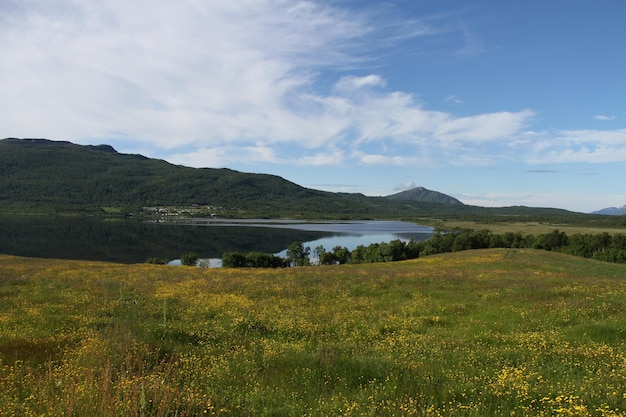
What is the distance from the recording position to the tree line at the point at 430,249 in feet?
333

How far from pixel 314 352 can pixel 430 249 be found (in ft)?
358

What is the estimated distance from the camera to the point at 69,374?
843 cm

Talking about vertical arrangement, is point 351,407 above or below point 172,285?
above

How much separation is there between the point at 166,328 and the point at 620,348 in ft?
46.9

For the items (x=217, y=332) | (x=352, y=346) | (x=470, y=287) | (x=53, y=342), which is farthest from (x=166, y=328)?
(x=470, y=287)

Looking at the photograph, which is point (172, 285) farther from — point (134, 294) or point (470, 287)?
point (470, 287)

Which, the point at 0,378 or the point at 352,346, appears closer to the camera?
the point at 0,378

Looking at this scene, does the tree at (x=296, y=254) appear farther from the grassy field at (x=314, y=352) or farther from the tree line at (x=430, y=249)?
the grassy field at (x=314, y=352)

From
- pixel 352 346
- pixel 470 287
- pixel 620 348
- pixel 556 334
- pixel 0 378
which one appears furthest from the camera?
pixel 470 287

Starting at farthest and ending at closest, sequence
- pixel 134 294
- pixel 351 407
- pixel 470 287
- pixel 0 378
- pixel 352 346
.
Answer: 1. pixel 470 287
2. pixel 134 294
3. pixel 352 346
4. pixel 0 378
5. pixel 351 407

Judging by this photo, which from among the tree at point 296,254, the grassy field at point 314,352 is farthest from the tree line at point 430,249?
the grassy field at point 314,352

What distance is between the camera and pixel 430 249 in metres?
114

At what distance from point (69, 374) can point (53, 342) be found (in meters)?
4.10

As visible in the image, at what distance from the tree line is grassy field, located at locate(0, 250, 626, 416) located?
77685 millimetres
